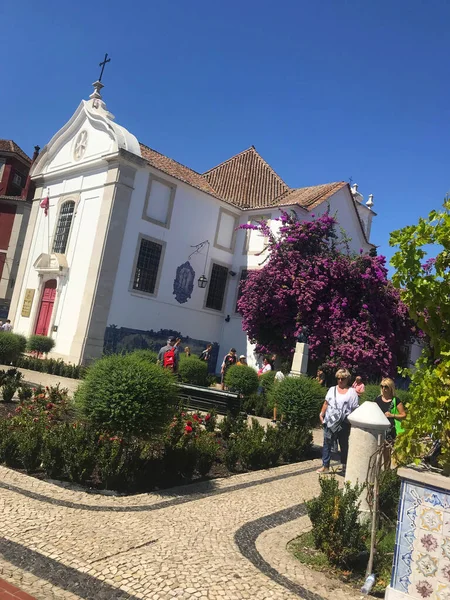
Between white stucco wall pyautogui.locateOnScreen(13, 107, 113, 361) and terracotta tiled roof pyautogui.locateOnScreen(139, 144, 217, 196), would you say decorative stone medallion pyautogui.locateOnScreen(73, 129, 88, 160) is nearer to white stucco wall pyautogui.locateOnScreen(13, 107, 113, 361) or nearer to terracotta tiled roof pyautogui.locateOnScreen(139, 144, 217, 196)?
white stucco wall pyautogui.locateOnScreen(13, 107, 113, 361)

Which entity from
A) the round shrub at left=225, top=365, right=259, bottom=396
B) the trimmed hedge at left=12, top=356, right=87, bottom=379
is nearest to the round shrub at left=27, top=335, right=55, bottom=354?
the trimmed hedge at left=12, top=356, right=87, bottom=379

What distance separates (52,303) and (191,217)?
6.79 metres

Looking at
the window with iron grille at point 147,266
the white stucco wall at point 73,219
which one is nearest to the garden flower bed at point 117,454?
the white stucco wall at point 73,219

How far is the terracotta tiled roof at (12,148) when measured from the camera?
34.1m

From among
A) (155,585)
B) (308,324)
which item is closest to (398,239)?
(155,585)

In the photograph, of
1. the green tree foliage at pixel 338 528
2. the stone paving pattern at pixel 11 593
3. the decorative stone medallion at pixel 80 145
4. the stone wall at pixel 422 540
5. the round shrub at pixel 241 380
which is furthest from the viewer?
the decorative stone medallion at pixel 80 145

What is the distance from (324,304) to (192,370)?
5.03 m

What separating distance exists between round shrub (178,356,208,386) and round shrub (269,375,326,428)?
690cm

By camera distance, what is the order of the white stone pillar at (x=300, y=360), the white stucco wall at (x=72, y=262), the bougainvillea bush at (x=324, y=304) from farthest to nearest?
the white stucco wall at (x=72, y=262)
the bougainvillea bush at (x=324, y=304)
the white stone pillar at (x=300, y=360)

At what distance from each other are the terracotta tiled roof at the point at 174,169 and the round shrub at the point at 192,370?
8193mm

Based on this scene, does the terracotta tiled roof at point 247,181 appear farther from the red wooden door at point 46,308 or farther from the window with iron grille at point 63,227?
the red wooden door at point 46,308

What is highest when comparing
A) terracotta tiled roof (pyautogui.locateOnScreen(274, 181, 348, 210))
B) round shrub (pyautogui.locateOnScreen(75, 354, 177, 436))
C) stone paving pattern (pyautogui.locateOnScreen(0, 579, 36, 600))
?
terracotta tiled roof (pyautogui.locateOnScreen(274, 181, 348, 210))

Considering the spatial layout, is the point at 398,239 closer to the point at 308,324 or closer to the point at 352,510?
the point at 352,510

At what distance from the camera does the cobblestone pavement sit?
3221 mm
